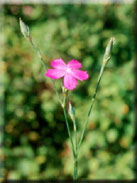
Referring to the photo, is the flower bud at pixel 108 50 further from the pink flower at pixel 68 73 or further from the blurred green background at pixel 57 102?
the blurred green background at pixel 57 102

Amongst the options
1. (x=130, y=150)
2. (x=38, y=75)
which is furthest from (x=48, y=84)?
(x=130, y=150)

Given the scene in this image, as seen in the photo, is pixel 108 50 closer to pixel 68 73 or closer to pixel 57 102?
pixel 68 73

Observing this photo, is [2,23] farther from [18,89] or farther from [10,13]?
[18,89]

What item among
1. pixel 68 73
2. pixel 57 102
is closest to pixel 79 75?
pixel 68 73

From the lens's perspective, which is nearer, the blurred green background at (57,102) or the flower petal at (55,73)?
the flower petal at (55,73)

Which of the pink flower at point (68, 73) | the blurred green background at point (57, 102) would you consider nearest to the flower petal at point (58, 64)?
the pink flower at point (68, 73)

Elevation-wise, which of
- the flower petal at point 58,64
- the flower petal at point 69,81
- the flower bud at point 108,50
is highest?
the flower bud at point 108,50
